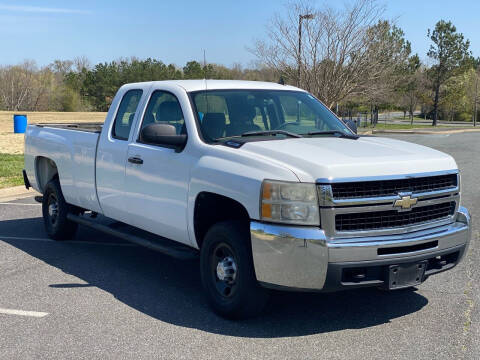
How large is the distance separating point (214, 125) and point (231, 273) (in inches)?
54.1

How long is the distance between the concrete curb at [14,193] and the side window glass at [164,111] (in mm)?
6210

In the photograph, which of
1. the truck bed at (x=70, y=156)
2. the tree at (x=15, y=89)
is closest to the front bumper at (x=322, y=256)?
the truck bed at (x=70, y=156)

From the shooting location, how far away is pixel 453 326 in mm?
4816

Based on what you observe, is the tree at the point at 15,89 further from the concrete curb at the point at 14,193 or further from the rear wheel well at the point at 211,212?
the rear wheel well at the point at 211,212

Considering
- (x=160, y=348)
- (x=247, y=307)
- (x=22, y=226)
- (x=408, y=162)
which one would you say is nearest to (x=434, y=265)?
(x=408, y=162)

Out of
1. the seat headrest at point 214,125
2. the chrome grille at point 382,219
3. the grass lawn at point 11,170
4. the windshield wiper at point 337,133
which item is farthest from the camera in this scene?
the grass lawn at point 11,170

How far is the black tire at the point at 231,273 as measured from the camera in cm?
473

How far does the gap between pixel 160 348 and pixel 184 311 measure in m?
→ 0.82

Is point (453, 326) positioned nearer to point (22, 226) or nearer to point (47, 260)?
point (47, 260)

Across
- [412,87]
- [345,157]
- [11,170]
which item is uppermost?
[412,87]

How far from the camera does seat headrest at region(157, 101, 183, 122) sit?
19.1 ft

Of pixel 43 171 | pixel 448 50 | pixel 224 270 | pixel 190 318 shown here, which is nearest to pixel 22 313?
pixel 190 318

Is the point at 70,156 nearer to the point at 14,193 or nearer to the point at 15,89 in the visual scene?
the point at 14,193

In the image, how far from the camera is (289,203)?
14.5 feet
